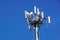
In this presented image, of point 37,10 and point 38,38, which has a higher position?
point 37,10

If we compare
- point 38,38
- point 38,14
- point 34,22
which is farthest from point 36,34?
point 38,14

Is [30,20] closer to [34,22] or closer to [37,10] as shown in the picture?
[34,22]

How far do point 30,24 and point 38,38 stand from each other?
3.90 feet

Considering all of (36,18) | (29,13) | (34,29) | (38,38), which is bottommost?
(38,38)

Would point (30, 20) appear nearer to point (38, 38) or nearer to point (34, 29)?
point (34, 29)

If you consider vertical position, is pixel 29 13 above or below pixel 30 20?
above

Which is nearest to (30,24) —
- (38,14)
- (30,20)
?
(30,20)

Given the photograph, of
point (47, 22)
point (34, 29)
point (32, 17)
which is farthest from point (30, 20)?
point (47, 22)

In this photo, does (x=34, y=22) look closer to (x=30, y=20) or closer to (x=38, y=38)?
(x=30, y=20)

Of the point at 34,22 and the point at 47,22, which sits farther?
the point at 47,22

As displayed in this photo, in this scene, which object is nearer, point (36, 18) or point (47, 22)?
point (36, 18)

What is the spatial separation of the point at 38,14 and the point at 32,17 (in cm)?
52

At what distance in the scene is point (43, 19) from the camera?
891cm

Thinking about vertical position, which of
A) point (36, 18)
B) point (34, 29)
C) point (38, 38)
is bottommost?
point (38, 38)
